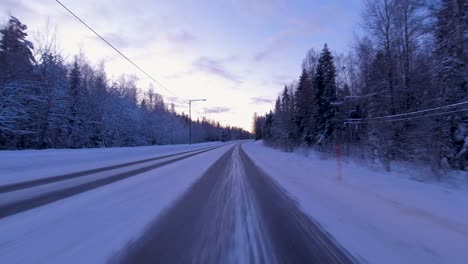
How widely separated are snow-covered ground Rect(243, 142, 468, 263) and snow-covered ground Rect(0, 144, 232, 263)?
332cm

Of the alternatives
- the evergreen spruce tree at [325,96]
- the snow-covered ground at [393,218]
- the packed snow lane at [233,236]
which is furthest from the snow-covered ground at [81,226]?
the evergreen spruce tree at [325,96]

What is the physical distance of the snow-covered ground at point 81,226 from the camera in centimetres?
323

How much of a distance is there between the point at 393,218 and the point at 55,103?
3288 centimetres

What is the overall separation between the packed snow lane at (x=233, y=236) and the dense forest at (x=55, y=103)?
83.5ft

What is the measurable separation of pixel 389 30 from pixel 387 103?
19.4 ft

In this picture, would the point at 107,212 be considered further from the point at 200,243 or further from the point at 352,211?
the point at 352,211

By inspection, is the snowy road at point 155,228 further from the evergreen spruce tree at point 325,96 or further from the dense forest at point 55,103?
the evergreen spruce tree at point 325,96

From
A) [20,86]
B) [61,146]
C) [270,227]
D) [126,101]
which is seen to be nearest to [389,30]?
[270,227]

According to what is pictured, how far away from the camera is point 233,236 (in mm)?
4016

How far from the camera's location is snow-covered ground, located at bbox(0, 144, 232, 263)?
3229 mm

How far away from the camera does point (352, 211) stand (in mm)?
5480

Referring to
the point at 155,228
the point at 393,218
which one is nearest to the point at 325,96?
the point at 393,218

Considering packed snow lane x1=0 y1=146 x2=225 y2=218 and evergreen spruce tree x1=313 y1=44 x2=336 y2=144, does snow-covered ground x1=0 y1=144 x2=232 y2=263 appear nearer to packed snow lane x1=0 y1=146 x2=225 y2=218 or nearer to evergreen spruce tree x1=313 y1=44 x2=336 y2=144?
packed snow lane x1=0 y1=146 x2=225 y2=218

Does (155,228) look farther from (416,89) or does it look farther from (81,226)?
(416,89)
